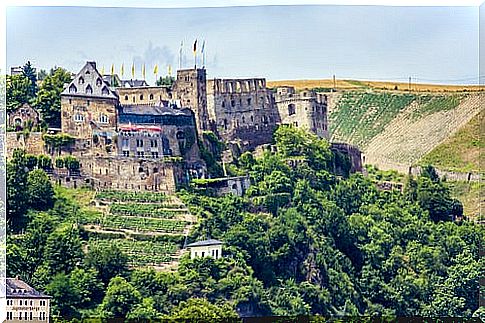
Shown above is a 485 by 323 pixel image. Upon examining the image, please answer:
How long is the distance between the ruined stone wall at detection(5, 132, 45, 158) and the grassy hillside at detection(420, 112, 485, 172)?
8.15ft

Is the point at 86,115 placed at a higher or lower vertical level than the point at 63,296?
higher

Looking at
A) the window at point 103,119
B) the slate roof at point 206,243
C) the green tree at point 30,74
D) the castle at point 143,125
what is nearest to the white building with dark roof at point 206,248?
the slate roof at point 206,243

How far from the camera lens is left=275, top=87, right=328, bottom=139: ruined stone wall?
7895 mm

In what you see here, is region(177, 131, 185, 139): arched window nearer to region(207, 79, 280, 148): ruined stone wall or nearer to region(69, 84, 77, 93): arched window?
region(207, 79, 280, 148): ruined stone wall

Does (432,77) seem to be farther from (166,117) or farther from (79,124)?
(79,124)

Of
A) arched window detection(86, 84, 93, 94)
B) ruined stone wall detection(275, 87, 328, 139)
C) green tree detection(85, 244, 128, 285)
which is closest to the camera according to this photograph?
green tree detection(85, 244, 128, 285)

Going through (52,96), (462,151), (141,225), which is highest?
(52,96)

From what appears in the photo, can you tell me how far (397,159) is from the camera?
811 cm

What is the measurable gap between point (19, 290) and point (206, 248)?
46.4 inches

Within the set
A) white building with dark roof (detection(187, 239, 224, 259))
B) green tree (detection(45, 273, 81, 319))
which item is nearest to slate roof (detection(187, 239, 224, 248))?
white building with dark roof (detection(187, 239, 224, 259))

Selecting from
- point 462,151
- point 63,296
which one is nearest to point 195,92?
point 63,296

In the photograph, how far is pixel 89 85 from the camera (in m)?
7.66

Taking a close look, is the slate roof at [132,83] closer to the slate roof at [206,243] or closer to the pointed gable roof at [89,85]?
the pointed gable roof at [89,85]

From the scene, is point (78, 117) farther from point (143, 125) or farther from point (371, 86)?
point (371, 86)
